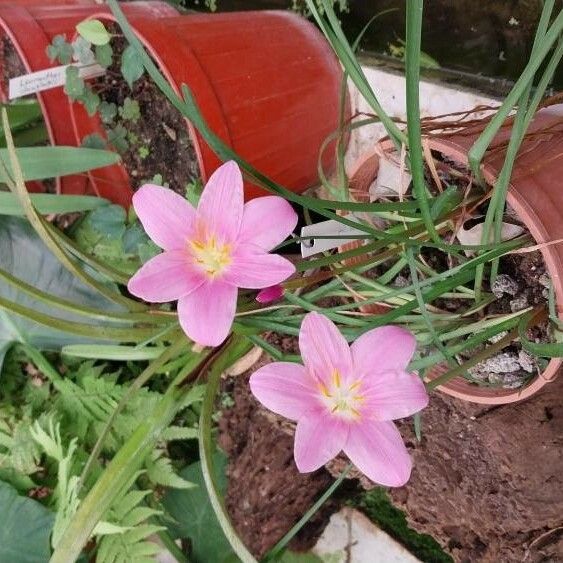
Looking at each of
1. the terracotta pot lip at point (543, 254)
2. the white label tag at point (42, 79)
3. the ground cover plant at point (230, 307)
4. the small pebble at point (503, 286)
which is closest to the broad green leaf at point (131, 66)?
the ground cover plant at point (230, 307)

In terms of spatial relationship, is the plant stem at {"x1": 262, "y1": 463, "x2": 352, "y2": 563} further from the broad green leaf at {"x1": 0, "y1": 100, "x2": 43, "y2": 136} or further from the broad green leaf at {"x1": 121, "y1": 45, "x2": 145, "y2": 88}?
the broad green leaf at {"x1": 0, "y1": 100, "x2": 43, "y2": 136}

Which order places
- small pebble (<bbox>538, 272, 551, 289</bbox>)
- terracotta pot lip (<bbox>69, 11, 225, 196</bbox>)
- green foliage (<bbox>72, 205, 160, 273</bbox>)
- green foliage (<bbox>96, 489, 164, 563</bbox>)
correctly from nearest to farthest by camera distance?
1. small pebble (<bbox>538, 272, 551, 289</bbox>)
2. terracotta pot lip (<bbox>69, 11, 225, 196</bbox>)
3. green foliage (<bbox>72, 205, 160, 273</bbox>)
4. green foliage (<bbox>96, 489, 164, 563</bbox>)

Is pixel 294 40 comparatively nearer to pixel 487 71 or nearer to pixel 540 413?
pixel 487 71

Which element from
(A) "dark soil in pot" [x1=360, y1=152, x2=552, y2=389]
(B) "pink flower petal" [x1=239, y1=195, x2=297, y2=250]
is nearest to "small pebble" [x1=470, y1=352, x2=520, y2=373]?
(A) "dark soil in pot" [x1=360, y1=152, x2=552, y2=389]

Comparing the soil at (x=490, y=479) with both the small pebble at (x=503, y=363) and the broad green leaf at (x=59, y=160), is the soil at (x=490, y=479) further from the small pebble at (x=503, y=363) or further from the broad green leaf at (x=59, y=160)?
the broad green leaf at (x=59, y=160)

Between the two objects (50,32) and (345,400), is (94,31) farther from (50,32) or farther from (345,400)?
(345,400)

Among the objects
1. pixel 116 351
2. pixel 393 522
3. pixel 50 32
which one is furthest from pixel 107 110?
pixel 393 522
